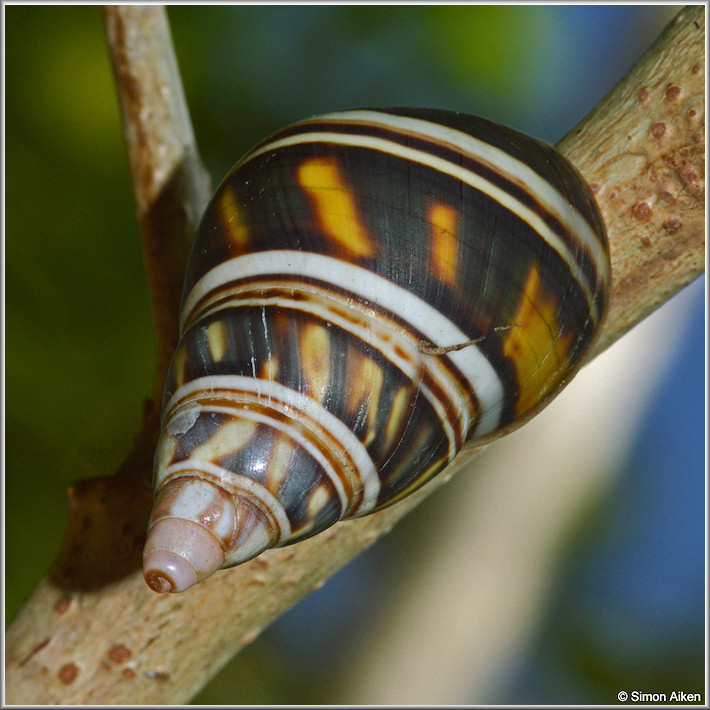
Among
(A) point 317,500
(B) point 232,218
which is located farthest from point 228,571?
(B) point 232,218

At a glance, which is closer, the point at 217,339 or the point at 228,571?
the point at 217,339

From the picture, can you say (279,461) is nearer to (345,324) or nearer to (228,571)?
(345,324)

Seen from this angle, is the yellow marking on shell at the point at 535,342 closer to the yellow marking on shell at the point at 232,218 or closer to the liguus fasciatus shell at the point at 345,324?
the liguus fasciatus shell at the point at 345,324

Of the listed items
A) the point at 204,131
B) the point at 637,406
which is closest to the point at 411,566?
the point at 637,406

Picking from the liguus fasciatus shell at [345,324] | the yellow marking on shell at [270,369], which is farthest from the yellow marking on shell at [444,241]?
the yellow marking on shell at [270,369]

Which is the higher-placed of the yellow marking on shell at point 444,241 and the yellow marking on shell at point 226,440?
the yellow marking on shell at point 444,241

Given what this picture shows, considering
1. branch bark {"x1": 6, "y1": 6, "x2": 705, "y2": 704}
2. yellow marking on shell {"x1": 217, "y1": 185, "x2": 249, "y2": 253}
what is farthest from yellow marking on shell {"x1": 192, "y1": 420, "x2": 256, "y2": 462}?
branch bark {"x1": 6, "y1": 6, "x2": 705, "y2": 704}
